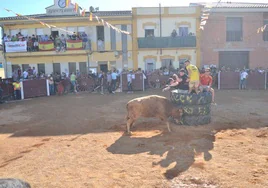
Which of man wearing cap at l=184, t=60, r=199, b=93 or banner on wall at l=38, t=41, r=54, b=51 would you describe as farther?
banner on wall at l=38, t=41, r=54, b=51

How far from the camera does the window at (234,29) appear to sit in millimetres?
26547

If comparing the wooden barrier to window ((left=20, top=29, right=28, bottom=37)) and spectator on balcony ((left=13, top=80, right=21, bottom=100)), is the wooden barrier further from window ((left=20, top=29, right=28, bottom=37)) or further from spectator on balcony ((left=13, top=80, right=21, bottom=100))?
window ((left=20, top=29, right=28, bottom=37))

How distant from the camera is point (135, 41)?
26406 millimetres

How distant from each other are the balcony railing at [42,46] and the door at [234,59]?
12774 millimetres

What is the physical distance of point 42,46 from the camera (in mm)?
25141

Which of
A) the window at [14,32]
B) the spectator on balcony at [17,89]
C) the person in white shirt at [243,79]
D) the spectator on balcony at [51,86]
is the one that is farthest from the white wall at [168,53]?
the spectator on balcony at [17,89]

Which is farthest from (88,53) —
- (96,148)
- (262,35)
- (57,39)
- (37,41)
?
(96,148)

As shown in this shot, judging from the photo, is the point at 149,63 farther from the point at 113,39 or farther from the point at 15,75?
the point at 15,75

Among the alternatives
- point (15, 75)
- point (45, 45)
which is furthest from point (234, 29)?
point (15, 75)

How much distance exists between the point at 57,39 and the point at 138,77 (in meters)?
9.27

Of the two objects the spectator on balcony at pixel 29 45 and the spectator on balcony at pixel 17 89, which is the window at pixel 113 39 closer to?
the spectator on balcony at pixel 29 45

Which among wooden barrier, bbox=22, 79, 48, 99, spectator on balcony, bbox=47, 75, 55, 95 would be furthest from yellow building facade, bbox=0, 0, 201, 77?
wooden barrier, bbox=22, 79, 48, 99

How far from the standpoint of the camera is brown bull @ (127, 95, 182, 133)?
8.90 meters

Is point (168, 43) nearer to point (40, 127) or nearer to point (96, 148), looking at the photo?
point (40, 127)
